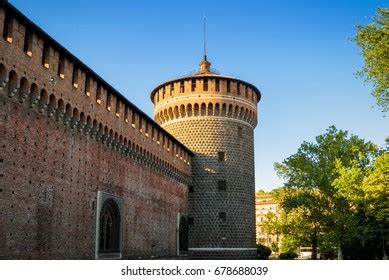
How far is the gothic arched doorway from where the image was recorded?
20.5 m

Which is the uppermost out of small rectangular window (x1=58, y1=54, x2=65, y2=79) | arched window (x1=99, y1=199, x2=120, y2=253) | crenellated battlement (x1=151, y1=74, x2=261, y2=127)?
A: crenellated battlement (x1=151, y1=74, x2=261, y2=127)

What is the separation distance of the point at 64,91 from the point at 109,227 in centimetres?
711

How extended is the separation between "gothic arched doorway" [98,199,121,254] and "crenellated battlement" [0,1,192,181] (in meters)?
2.77

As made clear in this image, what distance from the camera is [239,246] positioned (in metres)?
31.6

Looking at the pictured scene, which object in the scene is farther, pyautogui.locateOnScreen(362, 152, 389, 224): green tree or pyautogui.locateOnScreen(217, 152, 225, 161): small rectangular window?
pyautogui.locateOnScreen(217, 152, 225, 161): small rectangular window

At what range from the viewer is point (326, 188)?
106ft

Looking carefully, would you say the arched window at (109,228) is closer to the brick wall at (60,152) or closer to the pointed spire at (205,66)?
the brick wall at (60,152)

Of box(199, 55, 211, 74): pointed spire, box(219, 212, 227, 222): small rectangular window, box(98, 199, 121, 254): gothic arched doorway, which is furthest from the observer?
box(199, 55, 211, 74): pointed spire

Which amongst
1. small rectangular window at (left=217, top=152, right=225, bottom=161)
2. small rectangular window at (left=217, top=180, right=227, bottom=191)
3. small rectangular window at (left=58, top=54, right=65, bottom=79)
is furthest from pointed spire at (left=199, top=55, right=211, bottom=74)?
small rectangular window at (left=58, top=54, right=65, bottom=79)

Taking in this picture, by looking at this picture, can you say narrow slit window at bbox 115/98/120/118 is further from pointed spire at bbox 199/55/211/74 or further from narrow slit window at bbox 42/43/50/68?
pointed spire at bbox 199/55/211/74

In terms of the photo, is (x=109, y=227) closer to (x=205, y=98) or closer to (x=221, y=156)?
(x=221, y=156)

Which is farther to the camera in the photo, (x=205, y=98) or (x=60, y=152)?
(x=205, y=98)

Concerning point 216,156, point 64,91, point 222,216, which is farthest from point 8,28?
point 222,216

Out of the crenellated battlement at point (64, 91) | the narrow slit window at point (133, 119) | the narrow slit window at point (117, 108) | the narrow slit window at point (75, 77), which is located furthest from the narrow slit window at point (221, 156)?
the narrow slit window at point (75, 77)
